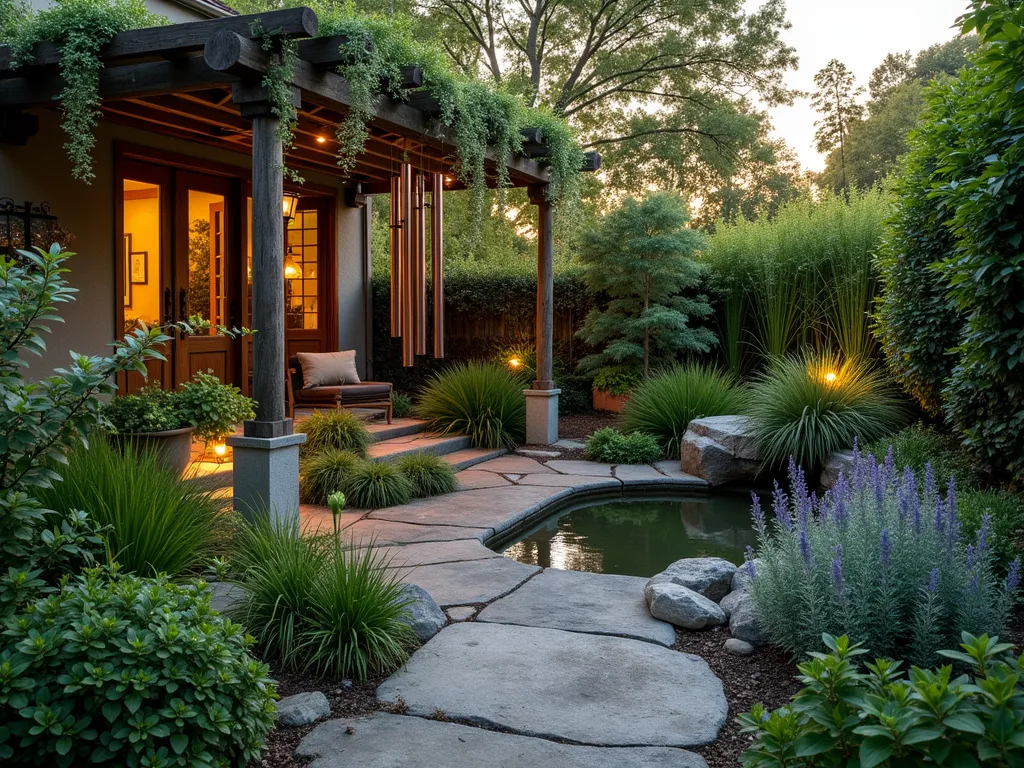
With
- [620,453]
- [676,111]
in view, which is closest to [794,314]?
[620,453]

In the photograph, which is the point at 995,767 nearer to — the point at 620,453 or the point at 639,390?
the point at 620,453

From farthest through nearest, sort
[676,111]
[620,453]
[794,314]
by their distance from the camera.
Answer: [676,111] → [794,314] → [620,453]

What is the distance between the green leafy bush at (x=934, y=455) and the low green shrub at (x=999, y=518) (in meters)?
0.36

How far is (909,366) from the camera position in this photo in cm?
596

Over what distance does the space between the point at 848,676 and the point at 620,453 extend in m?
6.17

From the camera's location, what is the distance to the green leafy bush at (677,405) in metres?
8.13

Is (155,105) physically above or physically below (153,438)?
above

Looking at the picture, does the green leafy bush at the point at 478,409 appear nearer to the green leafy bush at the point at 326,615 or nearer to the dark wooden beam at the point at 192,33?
the dark wooden beam at the point at 192,33

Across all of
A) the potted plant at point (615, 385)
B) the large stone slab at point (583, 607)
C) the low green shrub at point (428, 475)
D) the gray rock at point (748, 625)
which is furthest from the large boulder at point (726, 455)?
the gray rock at point (748, 625)

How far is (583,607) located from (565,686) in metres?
0.88

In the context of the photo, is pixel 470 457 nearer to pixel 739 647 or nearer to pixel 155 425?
pixel 155 425

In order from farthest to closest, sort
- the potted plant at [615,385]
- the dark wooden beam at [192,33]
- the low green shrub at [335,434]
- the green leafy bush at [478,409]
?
the potted plant at [615,385] < the green leafy bush at [478,409] < the low green shrub at [335,434] < the dark wooden beam at [192,33]

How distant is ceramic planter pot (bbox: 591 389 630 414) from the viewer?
996 cm

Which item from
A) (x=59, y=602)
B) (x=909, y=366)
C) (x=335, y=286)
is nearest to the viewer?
(x=59, y=602)
